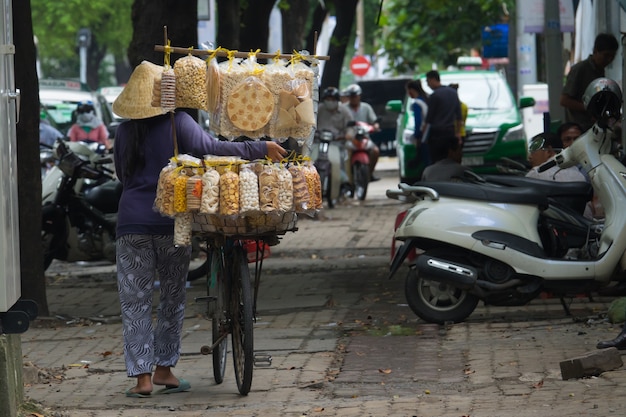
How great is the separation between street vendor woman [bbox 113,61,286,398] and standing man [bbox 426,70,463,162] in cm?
1183

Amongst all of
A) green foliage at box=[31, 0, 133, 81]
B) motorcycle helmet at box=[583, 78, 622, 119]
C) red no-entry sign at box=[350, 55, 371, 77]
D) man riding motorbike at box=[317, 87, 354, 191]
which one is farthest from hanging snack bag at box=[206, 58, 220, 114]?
green foliage at box=[31, 0, 133, 81]

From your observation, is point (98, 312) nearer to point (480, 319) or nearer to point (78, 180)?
point (78, 180)

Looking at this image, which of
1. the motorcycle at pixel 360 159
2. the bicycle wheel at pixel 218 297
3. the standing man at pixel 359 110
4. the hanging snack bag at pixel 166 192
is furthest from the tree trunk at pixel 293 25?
the hanging snack bag at pixel 166 192

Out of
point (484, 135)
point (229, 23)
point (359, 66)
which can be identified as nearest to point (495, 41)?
point (484, 135)

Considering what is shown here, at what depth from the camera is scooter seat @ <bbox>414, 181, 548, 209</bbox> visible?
9.73 metres

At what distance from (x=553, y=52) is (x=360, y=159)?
709 cm

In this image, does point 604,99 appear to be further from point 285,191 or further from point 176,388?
point 176,388

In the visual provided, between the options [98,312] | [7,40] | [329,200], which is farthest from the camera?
[329,200]

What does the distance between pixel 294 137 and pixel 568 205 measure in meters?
3.40

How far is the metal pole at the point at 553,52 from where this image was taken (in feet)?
53.8

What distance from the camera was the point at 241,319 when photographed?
7414mm

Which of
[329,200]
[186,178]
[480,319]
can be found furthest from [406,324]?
[329,200]

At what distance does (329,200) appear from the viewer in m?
21.8

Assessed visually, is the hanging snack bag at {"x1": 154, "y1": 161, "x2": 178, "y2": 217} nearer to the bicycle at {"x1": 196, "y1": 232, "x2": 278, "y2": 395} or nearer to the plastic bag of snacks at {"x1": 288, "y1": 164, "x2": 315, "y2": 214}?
the bicycle at {"x1": 196, "y1": 232, "x2": 278, "y2": 395}
